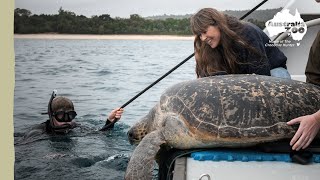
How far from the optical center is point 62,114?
2.65 metres

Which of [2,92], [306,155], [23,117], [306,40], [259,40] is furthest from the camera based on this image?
[306,40]

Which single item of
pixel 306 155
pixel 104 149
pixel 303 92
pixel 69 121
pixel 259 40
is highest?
pixel 259 40

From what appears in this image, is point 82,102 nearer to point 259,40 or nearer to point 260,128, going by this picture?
point 259,40

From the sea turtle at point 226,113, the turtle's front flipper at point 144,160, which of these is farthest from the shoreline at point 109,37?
the turtle's front flipper at point 144,160

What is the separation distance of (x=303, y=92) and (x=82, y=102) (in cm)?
139

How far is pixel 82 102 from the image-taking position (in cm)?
265

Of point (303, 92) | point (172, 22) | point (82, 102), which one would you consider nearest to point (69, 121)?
point (82, 102)

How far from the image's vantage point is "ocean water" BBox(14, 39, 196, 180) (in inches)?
102

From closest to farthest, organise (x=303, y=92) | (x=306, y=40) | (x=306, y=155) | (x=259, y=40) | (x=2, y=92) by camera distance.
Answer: (x=306, y=155)
(x=303, y=92)
(x=259, y=40)
(x=2, y=92)
(x=306, y=40)

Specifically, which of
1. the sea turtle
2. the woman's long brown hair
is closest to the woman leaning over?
the woman's long brown hair

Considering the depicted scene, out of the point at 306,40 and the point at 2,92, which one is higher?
the point at 306,40

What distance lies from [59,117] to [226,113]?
1.34 m

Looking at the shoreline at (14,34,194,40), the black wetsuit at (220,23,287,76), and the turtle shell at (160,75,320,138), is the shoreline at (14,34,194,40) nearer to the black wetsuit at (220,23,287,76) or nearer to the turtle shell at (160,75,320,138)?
the black wetsuit at (220,23,287,76)

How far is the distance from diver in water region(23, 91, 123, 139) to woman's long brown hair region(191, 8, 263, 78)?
0.73 meters
